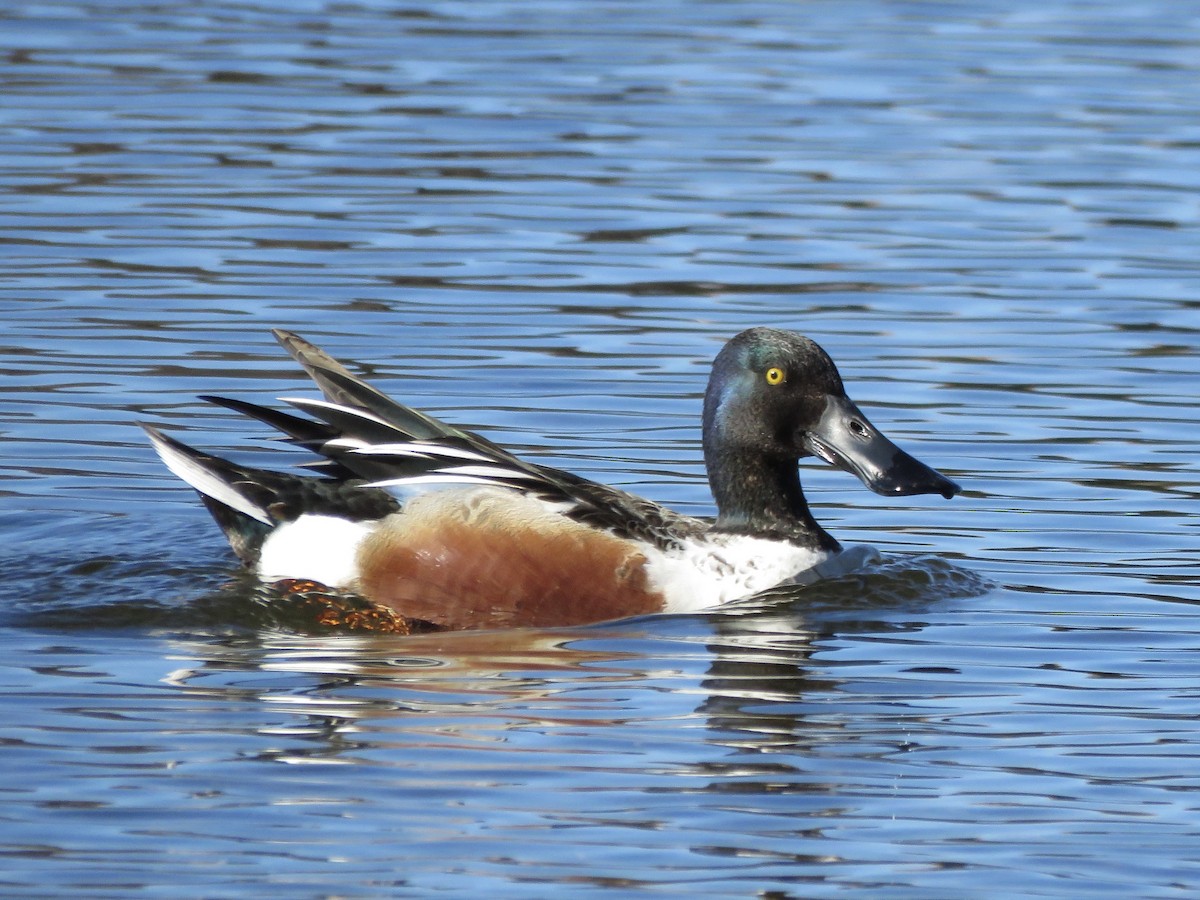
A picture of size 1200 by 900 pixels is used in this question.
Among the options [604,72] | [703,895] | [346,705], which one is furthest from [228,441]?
[604,72]

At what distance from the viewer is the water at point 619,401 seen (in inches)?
222

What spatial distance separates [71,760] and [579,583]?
206 centimetres

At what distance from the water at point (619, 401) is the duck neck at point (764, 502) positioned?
24cm

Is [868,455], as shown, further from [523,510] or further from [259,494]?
[259,494]

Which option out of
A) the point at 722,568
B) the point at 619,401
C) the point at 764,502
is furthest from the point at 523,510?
the point at 619,401

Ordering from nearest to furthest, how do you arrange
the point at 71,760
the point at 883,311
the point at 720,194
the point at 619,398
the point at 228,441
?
the point at 71,760 → the point at 228,441 → the point at 619,398 → the point at 883,311 → the point at 720,194

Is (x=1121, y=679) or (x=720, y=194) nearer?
(x=1121, y=679)

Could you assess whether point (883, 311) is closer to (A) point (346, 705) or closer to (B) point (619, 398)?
(B) point (619, 398)

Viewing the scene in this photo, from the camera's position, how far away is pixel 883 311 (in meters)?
11.9

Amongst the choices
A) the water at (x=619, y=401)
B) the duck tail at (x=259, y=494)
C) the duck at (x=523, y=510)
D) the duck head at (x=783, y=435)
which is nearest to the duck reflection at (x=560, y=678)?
the water at (x=619, y=401)

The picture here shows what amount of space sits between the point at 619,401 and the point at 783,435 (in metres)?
2.36

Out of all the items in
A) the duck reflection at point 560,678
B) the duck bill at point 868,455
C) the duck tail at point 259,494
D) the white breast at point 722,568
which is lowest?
the duck reflection at point 560,678

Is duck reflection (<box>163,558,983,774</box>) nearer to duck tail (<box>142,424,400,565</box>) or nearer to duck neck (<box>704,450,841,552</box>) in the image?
duck neck (<box>704,450,841,552</box>)

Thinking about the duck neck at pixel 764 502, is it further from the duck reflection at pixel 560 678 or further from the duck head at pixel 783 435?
the duck reflection at pixel 560 678
